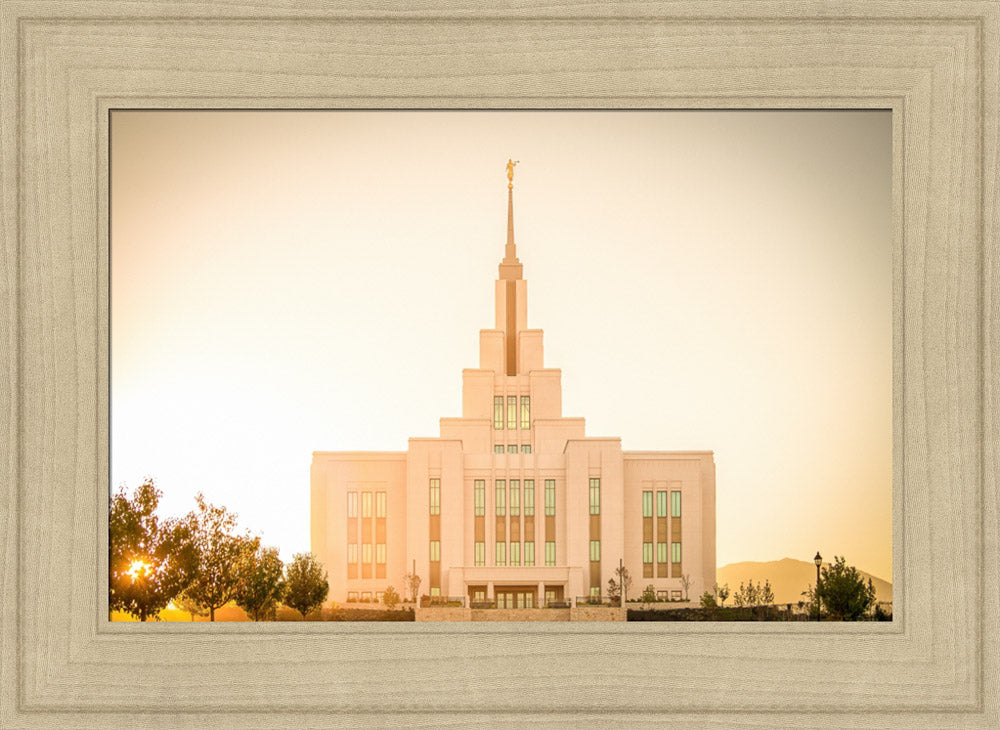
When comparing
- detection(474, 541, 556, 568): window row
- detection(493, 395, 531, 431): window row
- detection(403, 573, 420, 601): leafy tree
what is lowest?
detection(403, 573, 420, 601): leafy tree

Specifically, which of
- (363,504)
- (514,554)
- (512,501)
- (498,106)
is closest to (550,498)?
(512,501)

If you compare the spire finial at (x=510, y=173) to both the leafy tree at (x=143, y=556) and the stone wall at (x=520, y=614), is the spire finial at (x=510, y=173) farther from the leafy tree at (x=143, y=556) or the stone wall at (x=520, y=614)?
the leafy tree at (x=143, y=556)

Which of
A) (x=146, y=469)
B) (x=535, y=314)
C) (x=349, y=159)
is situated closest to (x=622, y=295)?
(x=535, y=314)

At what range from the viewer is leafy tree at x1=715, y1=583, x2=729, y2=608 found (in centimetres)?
573

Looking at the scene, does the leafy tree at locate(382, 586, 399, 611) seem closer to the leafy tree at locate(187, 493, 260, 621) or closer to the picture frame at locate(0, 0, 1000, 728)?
the picture frame at locate(0, 0, 1000, 728)

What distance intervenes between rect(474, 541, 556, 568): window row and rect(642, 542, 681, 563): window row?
475 mm

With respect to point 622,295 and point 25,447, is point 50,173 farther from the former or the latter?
point 622,295

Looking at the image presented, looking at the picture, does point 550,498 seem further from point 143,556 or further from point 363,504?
point 143,556

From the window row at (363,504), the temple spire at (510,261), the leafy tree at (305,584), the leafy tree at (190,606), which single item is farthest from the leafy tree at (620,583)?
the leafy tree at (190,606)

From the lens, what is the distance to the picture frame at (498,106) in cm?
534

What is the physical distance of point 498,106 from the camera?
5520mm

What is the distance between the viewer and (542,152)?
19.4 ft

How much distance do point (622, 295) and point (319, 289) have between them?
1.59 m

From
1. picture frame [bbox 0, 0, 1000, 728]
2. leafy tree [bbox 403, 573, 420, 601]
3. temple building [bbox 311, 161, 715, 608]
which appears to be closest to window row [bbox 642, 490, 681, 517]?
temple building [bbox 311, 161, 715, 608]
